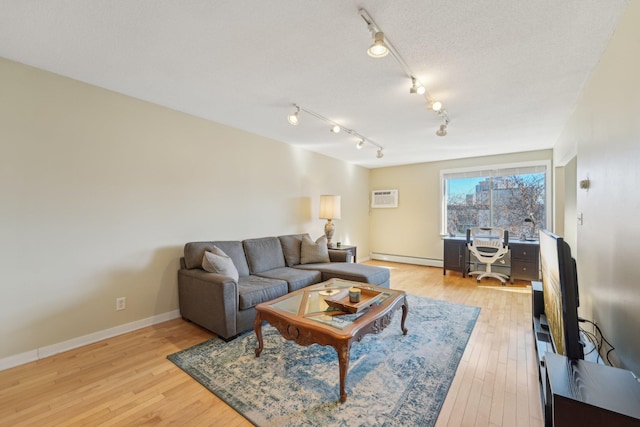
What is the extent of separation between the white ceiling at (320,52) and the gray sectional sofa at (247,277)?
168 cm

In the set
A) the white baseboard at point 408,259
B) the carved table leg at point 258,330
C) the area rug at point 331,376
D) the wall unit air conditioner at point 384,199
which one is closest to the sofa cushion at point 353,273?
the area rug at point 331,376

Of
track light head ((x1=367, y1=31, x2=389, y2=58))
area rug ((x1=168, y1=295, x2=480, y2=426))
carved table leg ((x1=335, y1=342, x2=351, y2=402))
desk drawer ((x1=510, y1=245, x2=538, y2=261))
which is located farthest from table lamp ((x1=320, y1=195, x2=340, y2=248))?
track light head ((x1=367, y1=31, x2=389, y2=58))

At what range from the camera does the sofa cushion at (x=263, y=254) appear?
139 inches

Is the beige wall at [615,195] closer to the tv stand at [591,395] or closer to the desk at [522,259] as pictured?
the tv stand at [591,395]

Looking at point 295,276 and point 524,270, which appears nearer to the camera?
point 295,276

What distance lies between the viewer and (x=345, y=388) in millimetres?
1812

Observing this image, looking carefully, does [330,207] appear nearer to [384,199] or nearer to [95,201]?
[384,199]

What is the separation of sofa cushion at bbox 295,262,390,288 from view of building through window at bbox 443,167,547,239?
300 cm

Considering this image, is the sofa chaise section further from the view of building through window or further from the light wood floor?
the view of building through window

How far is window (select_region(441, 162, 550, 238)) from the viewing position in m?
4.92

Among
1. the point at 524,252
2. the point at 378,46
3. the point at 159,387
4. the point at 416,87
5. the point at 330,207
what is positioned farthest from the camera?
the point at 330,207

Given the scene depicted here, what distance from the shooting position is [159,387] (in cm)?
188

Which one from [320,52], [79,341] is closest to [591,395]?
[320,52]

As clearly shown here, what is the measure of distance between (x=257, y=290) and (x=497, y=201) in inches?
192
